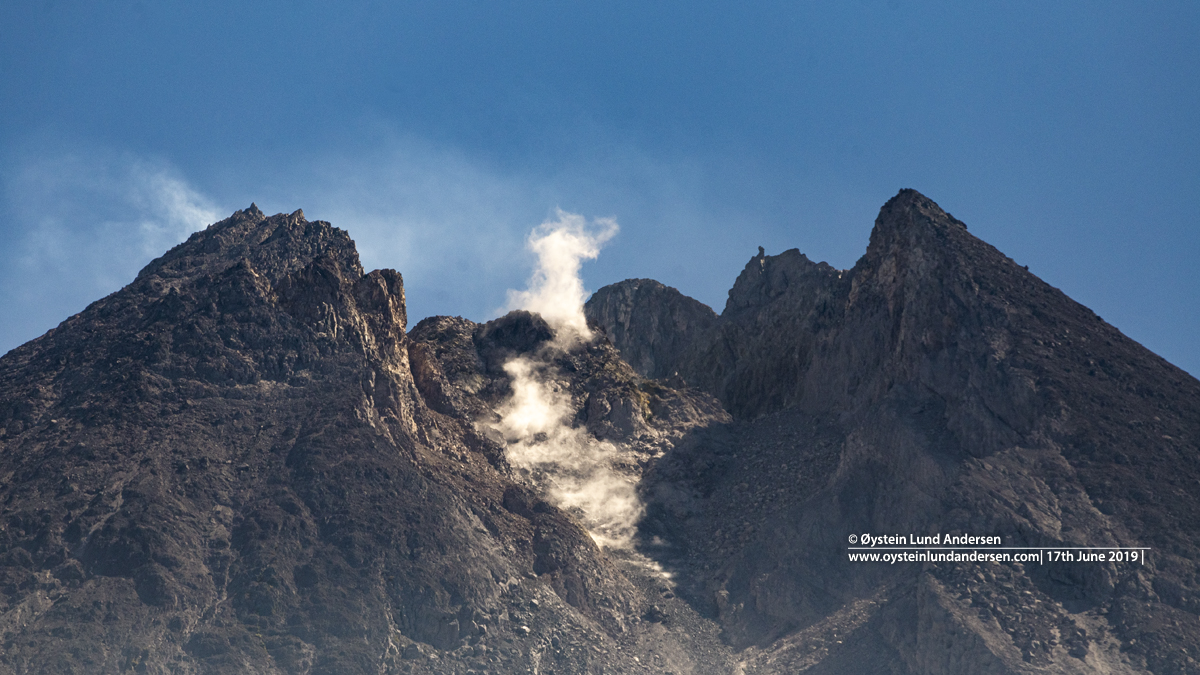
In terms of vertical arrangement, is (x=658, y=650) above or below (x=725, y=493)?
below

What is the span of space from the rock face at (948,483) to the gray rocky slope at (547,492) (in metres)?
0.27

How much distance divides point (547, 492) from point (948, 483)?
39959 mm

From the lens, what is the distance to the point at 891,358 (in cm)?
12475

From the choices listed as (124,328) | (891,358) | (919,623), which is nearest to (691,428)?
(891,358)

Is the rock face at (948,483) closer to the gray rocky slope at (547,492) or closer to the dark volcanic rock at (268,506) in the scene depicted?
the gray rocky slope at (547,492)

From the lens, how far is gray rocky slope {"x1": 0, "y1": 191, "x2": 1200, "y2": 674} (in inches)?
3565

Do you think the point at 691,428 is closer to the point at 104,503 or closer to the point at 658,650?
the point at 658,650

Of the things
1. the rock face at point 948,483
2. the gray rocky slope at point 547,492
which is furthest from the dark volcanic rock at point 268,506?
the rock face at point 948,483

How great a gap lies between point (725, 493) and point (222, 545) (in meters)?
52.3

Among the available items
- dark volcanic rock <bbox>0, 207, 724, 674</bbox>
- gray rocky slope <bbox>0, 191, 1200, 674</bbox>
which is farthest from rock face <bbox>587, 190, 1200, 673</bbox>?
dark volcanic rock <bbox>0, 207, 724, 674</bbox>

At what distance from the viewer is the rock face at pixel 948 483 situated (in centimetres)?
9144

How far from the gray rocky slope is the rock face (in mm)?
272

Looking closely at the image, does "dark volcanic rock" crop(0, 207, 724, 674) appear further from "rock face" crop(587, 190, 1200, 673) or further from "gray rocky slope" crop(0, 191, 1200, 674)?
"rock face" crop(587, 190, 1200, 673)

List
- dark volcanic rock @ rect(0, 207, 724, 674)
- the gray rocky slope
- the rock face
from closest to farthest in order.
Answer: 1. dark volcanic rock @ rect(0, 207, 724, 674)
2. the gray rocky slope
3. the rock face
